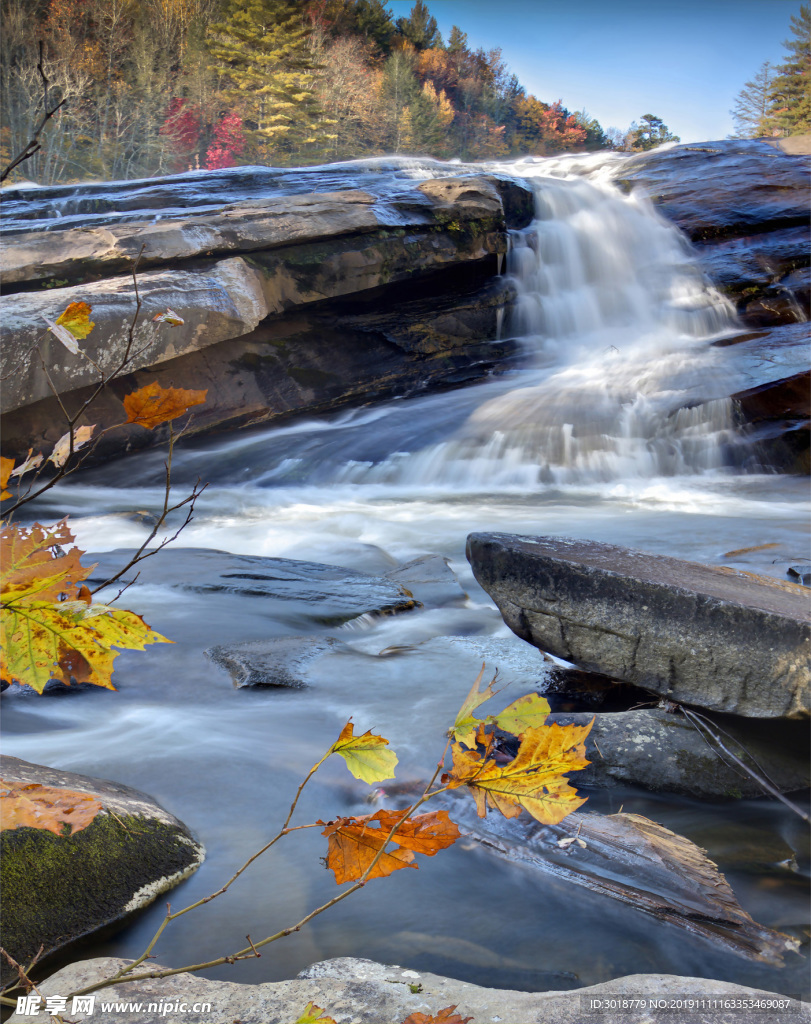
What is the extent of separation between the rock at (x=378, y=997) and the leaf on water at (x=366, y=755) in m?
0.89

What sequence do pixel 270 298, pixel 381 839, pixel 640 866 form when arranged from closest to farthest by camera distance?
pixel 381 839, pixel 640 866, pixel 270 298

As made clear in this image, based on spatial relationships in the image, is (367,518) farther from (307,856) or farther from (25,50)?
(25,50)

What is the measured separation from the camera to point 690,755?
2730 mm

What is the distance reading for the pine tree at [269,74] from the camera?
26.3 metres

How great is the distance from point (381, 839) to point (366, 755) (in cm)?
14

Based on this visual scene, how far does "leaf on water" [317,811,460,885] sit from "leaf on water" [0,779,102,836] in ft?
0.91

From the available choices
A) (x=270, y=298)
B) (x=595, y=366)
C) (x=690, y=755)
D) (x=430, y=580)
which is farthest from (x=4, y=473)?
(x=595, y=366)

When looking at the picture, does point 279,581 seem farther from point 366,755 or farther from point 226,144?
point 226,144

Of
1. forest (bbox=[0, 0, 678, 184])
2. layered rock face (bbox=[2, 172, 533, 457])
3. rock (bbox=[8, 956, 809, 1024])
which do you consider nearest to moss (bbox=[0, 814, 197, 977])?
rock (bbox=[8, 956, 809, 1024])

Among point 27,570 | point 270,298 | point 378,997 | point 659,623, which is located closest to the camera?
point 27,570

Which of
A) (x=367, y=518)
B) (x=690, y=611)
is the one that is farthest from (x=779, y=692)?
(x=367, y=518)

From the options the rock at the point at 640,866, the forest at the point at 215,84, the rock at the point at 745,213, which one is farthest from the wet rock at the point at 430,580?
the forest at the point at 215,84

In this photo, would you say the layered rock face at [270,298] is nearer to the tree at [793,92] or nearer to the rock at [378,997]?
the rock at [378,997]

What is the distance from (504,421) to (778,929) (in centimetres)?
772
